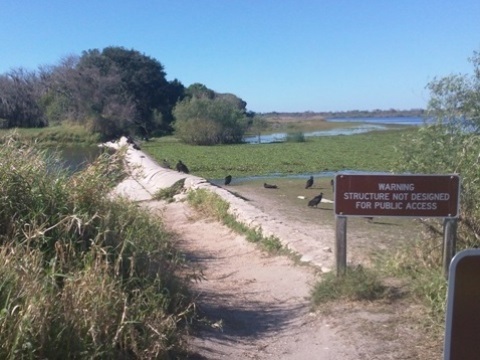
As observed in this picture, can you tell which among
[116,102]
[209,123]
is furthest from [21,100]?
[209,123]

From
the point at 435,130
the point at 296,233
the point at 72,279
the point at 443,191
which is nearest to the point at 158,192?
the point at 296,233

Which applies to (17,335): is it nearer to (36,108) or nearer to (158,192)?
(158,192)

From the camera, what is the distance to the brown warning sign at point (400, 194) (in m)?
6.77

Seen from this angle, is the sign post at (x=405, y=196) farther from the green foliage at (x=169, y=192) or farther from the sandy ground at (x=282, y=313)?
the green foliage at (x=169, y=192)

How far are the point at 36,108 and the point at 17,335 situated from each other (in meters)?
50.7

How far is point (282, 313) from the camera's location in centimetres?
686

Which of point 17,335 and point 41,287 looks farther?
point 41,287

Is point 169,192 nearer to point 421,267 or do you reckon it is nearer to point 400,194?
point 421,267

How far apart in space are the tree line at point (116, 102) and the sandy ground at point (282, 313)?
113 ft

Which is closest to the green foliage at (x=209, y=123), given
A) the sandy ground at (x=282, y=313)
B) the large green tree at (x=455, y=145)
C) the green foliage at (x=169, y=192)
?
the green foliage at (x=169, y=192)

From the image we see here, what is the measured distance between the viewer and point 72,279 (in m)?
4.68

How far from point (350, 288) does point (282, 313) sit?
737 mm

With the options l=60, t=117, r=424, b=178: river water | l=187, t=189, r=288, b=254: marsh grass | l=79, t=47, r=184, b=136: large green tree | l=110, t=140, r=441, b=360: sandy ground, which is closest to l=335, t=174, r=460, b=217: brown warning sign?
l=110, t=140, r=441, b=360: sandy ground

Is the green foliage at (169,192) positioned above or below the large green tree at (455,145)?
below
